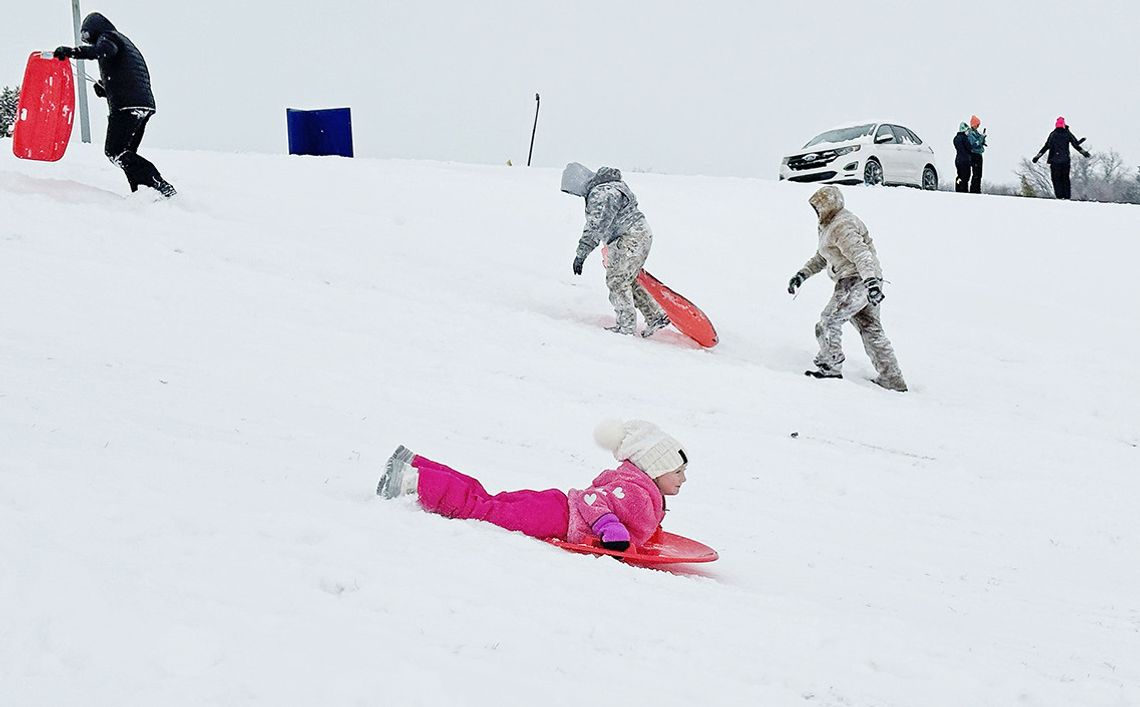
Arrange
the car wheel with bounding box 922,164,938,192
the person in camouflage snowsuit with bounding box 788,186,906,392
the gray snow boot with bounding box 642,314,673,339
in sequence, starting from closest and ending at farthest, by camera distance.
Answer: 1. the person in camouflage snowsuit with bounding box 788,186,906,392
2. the gray snow boot with bounding box 642,314,673,339
3. the car wheel with bounding box 922,164,938,192

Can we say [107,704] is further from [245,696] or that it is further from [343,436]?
[343,436]

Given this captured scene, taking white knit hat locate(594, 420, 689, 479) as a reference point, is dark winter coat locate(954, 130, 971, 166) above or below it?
above

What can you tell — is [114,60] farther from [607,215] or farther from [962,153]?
[962,153]

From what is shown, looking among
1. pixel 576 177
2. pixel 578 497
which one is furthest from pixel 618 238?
pixel 578 497

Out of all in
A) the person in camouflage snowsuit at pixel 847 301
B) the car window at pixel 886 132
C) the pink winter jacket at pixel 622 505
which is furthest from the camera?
the car window at pixel 886 132

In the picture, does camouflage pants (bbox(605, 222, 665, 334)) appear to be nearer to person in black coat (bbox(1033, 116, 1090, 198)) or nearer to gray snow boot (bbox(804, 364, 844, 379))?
gray snow boot (bbox(804, 364, 844, 379))

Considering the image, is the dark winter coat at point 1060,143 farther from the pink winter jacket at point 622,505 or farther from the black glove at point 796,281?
the pink winter jacket at point 622,505

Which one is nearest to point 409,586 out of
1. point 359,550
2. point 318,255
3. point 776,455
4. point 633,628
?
point 359,550

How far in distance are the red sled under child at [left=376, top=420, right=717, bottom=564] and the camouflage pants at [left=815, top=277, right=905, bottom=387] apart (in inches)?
208

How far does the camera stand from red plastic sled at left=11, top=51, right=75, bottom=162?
37.8 ft

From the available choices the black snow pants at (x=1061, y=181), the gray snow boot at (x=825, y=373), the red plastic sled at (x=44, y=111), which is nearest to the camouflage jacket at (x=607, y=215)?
the gray snow boot at (x=825, y=373)

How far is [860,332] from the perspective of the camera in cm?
987

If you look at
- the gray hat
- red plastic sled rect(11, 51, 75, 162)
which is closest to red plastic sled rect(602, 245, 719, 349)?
the gray hat

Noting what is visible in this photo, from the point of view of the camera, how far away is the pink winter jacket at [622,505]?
469 centimetres
